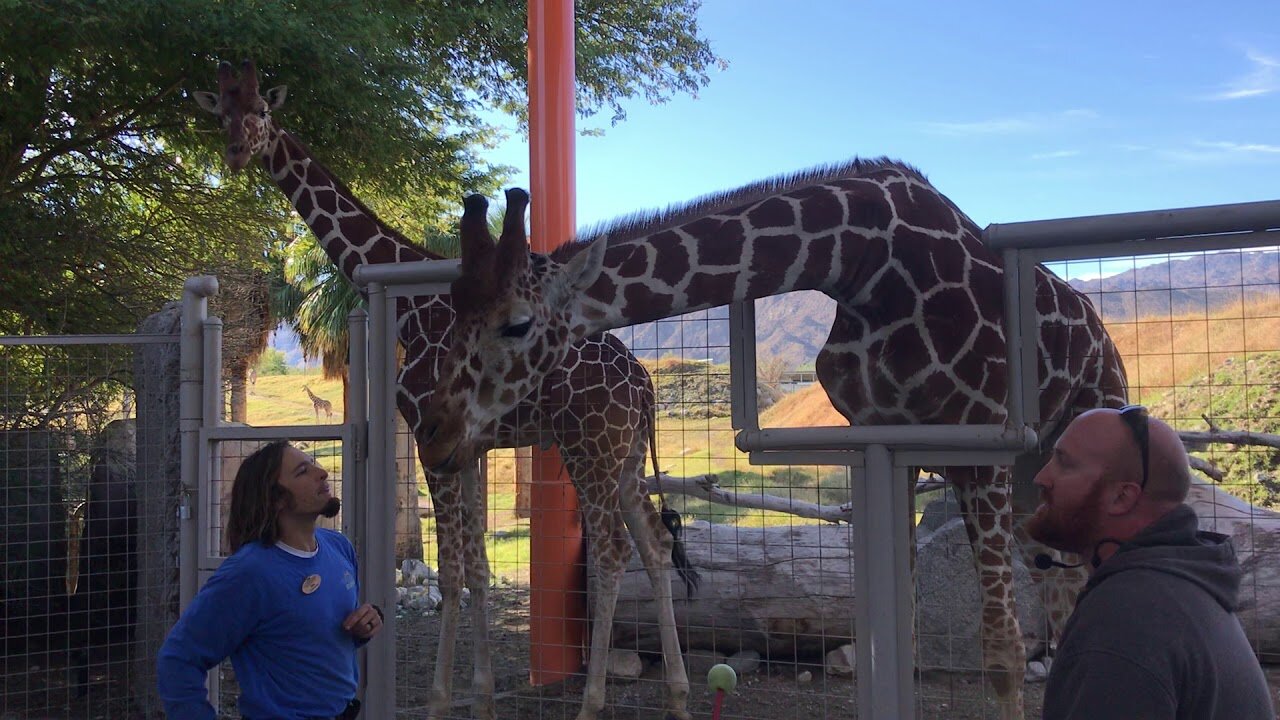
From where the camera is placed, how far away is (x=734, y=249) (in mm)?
4383

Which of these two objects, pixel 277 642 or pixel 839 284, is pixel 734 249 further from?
pixel 277 642

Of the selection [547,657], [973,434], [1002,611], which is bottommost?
[547,657]

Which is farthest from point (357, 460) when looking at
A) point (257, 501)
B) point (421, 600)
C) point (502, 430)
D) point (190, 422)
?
point (421, 600)

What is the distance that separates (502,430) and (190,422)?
166 cm

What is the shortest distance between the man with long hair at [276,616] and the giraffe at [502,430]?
1.77 meters

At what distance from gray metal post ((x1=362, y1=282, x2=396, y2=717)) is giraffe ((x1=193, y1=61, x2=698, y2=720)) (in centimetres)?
104

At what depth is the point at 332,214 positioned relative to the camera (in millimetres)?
6875

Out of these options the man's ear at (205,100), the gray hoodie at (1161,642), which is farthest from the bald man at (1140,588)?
the man's ear at (205,100)

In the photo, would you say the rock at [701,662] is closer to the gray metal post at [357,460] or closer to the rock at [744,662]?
the rock at [744,662]

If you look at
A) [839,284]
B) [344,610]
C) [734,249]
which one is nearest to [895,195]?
[839,284]

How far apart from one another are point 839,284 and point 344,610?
95.4 inches

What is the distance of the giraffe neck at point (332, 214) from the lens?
6.62 m

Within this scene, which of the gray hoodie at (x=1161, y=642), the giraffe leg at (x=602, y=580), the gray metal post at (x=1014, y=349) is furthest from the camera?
the giraffe leg at (x=602, y=580)

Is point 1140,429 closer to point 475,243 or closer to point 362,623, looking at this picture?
point 362,623
